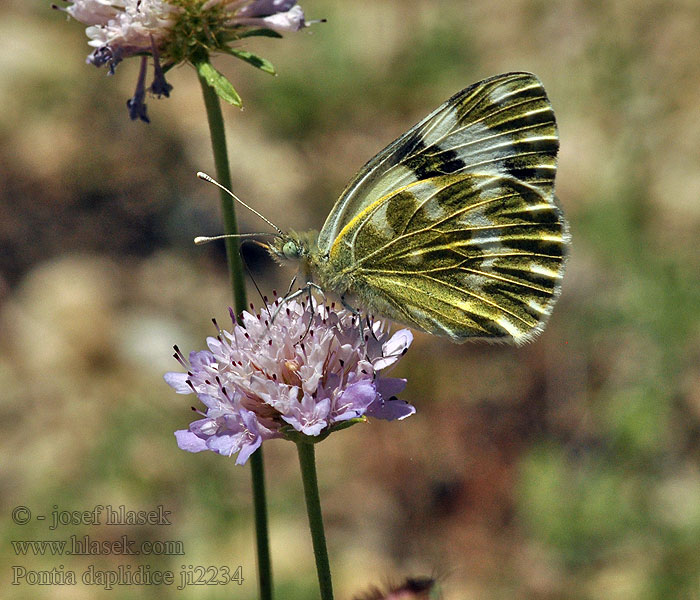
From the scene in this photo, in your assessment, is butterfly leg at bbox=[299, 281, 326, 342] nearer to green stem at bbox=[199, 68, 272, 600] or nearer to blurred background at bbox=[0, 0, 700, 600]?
green stem at bbox=[199, 68, 272, 600]

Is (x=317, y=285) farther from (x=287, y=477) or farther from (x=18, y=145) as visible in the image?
(x=18, y=145)

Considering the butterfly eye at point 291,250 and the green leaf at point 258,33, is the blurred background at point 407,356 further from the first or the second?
the green leaf at point 258,33

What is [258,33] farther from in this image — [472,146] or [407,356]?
[407,356]

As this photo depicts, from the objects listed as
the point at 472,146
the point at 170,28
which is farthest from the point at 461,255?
the point at 170,28

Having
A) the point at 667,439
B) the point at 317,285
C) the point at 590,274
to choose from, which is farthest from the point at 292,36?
the point at 317,285

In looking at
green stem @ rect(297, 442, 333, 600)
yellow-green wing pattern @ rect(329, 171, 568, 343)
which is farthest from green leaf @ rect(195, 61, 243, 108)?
green stem @ rect(297, 442, 333, 600)

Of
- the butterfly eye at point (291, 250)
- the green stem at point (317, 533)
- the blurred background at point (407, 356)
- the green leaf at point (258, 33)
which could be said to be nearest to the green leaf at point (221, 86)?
the green leaf at point (258, 33)
